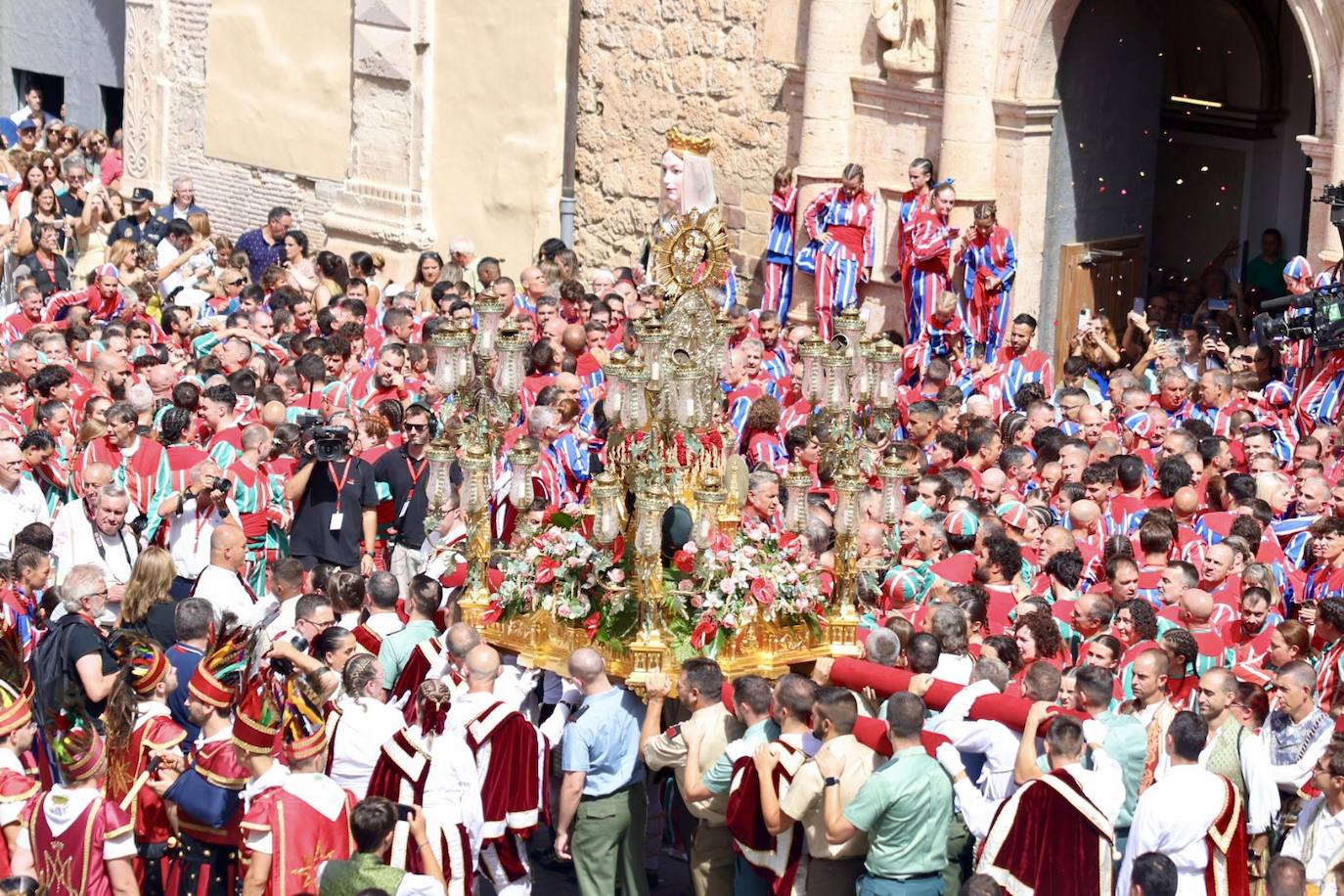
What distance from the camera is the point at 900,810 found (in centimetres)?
816

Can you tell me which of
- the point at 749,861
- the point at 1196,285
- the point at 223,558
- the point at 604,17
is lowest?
the point at 749,861

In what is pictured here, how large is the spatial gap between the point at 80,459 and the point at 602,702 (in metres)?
4.33

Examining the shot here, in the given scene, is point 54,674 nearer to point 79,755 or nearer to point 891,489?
point 79,755

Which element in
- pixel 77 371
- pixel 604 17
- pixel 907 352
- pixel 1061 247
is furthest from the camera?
pixel 604 17

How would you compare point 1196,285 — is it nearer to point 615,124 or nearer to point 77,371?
point 615,124

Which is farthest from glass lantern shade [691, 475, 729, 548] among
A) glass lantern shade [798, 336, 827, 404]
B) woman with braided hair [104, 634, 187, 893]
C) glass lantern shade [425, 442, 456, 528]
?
woman with braided hair [104, 634, 187, 893]

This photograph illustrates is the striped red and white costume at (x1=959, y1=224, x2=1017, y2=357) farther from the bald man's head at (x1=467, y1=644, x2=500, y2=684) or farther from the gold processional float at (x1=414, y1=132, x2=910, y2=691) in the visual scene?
the bald man's head at (x1=467, y1=644, x2=500, y2=684)

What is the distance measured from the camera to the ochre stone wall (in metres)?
18.5

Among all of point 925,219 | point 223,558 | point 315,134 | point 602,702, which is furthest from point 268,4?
point 602,702

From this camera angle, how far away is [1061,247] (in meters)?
17.2

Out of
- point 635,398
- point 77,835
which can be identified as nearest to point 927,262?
point 635,398

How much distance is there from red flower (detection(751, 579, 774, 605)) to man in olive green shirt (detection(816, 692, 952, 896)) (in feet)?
4.08

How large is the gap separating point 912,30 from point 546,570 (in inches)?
338

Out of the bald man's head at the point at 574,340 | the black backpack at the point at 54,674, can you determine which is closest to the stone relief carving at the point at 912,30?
the bald man's head at the point at 574,340
